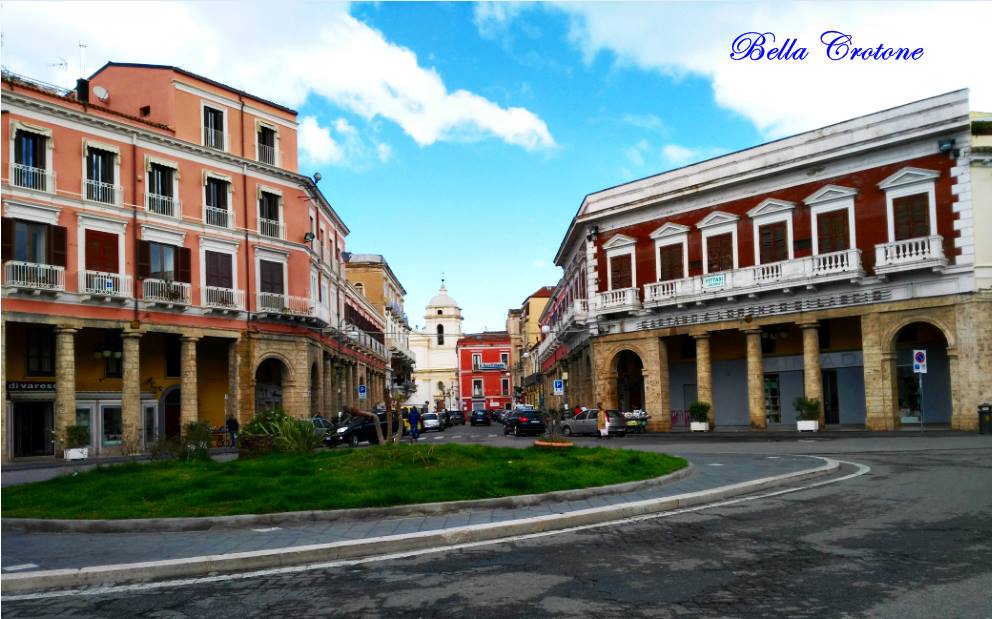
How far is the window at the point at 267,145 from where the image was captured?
1560 inches

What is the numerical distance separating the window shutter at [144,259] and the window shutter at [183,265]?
1.32 meters

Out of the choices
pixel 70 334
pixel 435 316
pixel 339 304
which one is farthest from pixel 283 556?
pixel 435 316

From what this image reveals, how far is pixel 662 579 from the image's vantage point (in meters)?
7.43

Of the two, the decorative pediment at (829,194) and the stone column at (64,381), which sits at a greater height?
the decorative pediment at (829,194)

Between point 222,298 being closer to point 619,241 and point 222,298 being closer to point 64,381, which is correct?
point 64,381

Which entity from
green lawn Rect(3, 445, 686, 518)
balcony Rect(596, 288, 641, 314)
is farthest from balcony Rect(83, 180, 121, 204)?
balcony Rect(596, 288, 641, 314)

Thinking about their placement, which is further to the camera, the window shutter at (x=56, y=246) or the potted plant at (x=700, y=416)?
the potted plant at (x=700, y=416)

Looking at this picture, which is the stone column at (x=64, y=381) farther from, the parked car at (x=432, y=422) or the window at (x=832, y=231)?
the parked car at (x=432, y=422)

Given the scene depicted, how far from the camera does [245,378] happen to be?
37.8 meters

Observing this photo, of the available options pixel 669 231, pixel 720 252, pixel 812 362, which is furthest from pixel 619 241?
pixel 812 362

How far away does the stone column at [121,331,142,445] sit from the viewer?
32781 mm

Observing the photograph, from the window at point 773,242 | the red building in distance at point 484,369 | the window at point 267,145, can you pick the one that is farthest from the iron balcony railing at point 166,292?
the red building in distance at point 484,369

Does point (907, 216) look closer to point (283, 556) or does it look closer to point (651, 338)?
point (651, 338)

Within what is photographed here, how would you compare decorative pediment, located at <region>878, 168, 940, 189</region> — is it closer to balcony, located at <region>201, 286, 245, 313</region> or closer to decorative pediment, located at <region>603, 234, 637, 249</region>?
decorative pediment, located at <region>603, 234, 637, 249</region>
